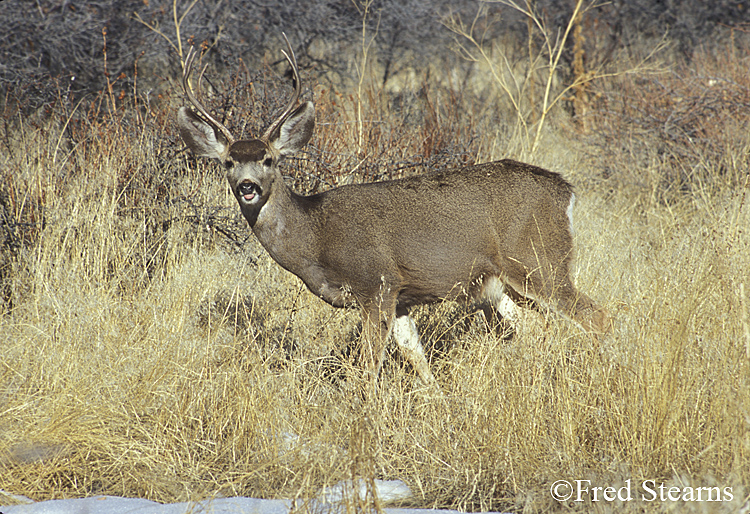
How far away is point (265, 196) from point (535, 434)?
2037 millimetres

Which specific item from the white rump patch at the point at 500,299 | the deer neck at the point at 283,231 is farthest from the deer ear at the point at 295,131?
the white rump patch at the point at 500,299

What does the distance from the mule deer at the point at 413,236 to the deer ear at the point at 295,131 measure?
1cm

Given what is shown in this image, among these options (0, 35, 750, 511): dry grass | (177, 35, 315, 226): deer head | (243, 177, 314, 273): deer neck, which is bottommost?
(0, 35, 750, 511): dry grass

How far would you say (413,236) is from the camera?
14.6 ft

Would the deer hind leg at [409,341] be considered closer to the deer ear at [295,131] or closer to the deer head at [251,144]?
the deer head at [251,144]

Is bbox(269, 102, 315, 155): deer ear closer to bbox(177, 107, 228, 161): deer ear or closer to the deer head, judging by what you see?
the deer head

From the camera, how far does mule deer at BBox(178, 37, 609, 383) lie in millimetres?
4375

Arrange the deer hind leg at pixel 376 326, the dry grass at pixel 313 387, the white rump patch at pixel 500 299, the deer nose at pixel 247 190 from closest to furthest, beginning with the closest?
the dry grass at pixel 313 387, the deer nose at pixel 247 190, the deer hind leg at pixel 376 326, the white rump patch at pixel 500 299

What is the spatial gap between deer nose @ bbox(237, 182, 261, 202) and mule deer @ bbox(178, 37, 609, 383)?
0.10 ft

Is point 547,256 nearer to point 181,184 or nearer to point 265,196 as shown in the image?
point 265,196

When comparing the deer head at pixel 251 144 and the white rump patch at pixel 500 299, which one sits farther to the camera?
the white rump patch at pixel 500 299

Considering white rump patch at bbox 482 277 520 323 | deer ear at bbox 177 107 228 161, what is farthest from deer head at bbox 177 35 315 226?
white rump patch at bbox 482 277 520 323

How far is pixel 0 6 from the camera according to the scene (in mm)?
10039

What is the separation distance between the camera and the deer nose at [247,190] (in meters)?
4.18
